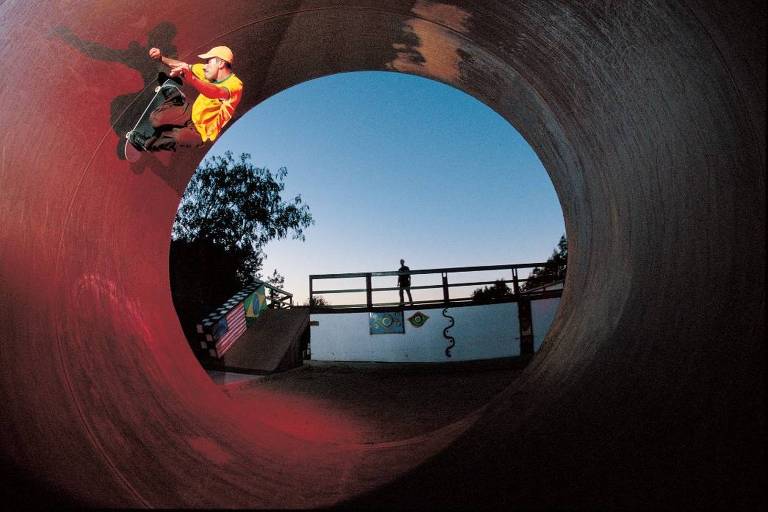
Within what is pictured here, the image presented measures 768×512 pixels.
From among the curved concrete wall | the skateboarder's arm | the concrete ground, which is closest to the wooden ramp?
the concrete ground

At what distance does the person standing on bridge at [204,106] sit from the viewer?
369cm

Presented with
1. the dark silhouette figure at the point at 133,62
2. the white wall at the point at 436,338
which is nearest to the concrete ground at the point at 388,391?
the white wall at the point at 436,338

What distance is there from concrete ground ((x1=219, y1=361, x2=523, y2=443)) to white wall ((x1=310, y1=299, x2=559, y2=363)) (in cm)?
66

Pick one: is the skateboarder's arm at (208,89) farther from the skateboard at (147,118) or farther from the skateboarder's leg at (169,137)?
the skateboarder's leg at (169,137)

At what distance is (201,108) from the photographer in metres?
3.84

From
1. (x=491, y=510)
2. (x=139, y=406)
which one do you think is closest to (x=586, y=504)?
(x=491, y=510)

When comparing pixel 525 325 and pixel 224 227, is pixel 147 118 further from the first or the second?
pixel 224 227

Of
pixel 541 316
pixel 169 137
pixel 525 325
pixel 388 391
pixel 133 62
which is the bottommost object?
pixel 388 391

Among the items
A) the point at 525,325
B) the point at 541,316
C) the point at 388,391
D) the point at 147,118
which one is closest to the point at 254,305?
the point at 388,391

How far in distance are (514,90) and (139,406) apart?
201 inches

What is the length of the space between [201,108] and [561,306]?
14.9 feet

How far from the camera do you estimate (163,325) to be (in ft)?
16.0

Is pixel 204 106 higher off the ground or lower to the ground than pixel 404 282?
higher

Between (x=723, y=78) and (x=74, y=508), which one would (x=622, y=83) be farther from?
(x=74, y=508)
